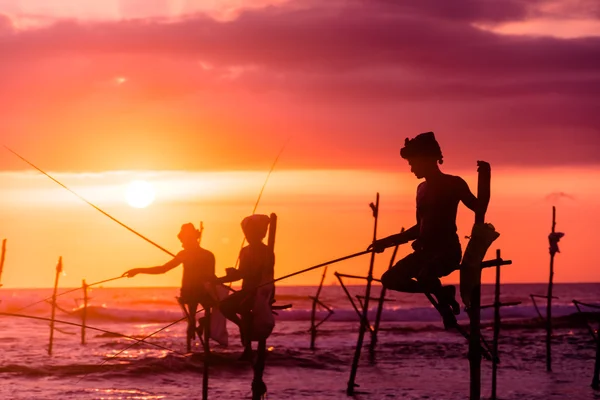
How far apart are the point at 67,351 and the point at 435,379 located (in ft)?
56.3

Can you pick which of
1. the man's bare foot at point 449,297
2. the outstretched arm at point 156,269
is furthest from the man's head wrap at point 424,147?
the outstretched arm at point 156,269

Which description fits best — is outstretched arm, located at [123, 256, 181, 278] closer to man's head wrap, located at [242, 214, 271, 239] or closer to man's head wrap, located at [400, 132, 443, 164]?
man's head wrap, located at [242, 214, 271, 239]

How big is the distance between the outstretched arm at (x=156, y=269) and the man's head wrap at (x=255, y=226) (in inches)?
76.6

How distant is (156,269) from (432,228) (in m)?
5.28

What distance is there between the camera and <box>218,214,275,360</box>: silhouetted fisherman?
36.6 ft

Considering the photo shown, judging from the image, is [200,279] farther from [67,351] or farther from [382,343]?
[382,343]

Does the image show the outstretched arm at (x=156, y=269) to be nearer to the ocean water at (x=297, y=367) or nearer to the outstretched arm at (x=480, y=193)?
the ocean water at (x=297, y=367)

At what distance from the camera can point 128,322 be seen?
73.4 metres

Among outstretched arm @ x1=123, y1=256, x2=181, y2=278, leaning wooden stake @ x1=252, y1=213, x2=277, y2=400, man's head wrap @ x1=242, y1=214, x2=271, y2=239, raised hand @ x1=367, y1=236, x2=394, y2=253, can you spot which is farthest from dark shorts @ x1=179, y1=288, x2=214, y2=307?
raised hand @ x1=367, y1=236, x2=394, y2=253

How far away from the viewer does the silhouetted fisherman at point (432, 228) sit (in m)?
9.46

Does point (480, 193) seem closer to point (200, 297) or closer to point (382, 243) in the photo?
point (382, 243)

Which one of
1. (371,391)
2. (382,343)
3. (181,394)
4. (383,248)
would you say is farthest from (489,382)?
(383,248)

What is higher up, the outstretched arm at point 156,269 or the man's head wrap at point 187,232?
the man's head wrap at point 187,232

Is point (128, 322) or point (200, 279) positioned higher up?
point (200, 279)
